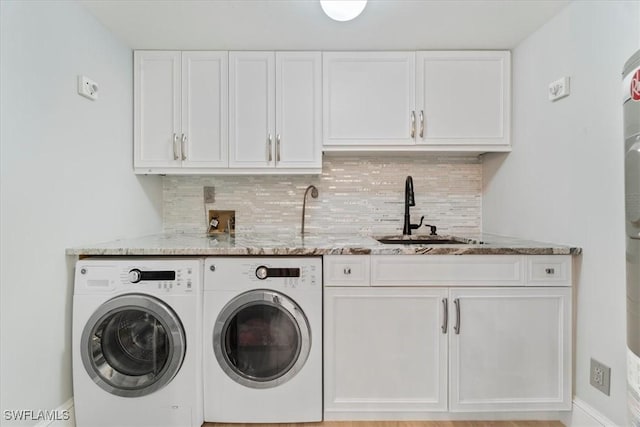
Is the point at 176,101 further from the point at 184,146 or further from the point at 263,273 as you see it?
the point at 263,273

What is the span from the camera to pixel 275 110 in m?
2.30

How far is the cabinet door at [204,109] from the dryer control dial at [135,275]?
821 millimetres

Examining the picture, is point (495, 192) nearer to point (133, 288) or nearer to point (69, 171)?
point (133, 288)

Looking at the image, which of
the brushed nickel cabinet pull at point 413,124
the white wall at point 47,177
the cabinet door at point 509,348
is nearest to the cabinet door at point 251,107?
the white wall at point 47,177

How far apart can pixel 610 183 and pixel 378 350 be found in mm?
1334

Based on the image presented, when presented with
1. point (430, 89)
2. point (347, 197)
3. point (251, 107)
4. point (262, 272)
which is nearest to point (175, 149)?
point (251, 107)

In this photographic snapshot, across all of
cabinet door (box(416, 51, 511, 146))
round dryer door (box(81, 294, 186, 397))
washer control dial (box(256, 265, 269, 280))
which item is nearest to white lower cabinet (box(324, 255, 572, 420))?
washer control dial (box(256, 265, 269, 280))

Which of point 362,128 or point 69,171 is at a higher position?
point 362,128

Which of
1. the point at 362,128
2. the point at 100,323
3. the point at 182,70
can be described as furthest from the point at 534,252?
the point at 182,70

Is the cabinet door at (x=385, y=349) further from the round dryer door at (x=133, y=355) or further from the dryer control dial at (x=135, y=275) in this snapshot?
the dryer control dial at (x=135, y=275)

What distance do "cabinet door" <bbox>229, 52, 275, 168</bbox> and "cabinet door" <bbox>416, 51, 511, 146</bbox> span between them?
985mm

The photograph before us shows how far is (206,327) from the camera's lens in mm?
1794

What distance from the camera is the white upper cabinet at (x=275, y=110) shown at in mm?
2297

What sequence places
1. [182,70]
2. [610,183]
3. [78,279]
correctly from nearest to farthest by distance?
1. [610,183]
2. [78,279]
3. [182,70]
